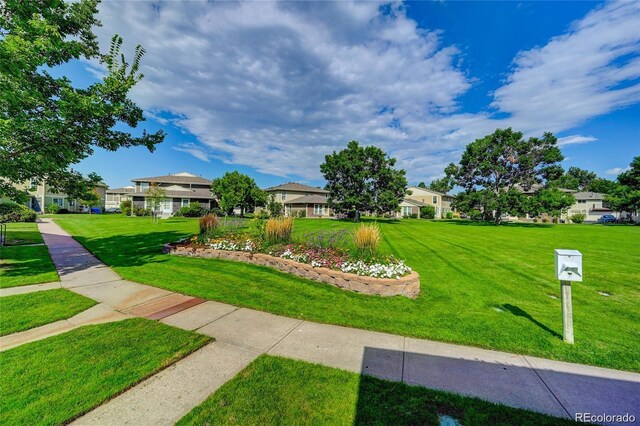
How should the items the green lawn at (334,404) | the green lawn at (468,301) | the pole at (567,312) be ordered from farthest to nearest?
the green lawn at (468,301) → the pole at (567,312) → the green lawn at (334,404)

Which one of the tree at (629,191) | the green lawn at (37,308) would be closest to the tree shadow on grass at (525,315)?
the green lawn at (37,308)

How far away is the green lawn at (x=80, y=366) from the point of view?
8.03ft

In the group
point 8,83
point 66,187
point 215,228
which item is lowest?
point 215,228

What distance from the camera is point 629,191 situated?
31.7 meters

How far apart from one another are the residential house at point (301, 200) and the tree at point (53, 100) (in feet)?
103

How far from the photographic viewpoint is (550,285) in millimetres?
7020

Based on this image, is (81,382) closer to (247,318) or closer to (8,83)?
(247,318)

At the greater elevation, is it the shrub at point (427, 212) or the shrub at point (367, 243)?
the shrub at point (427, 212)

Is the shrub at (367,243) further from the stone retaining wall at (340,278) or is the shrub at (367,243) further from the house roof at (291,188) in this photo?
the house roof at (291,188)

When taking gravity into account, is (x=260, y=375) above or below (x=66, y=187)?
below

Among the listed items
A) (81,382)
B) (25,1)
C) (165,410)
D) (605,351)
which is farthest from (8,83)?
(605,351)

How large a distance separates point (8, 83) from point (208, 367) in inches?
314

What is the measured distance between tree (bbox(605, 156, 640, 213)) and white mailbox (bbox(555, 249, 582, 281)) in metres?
43.1

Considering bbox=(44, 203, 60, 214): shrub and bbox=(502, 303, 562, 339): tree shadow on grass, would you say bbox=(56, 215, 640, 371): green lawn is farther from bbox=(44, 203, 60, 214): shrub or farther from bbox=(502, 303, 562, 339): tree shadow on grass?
bbox=(44, 203, 60, 214): shrub
